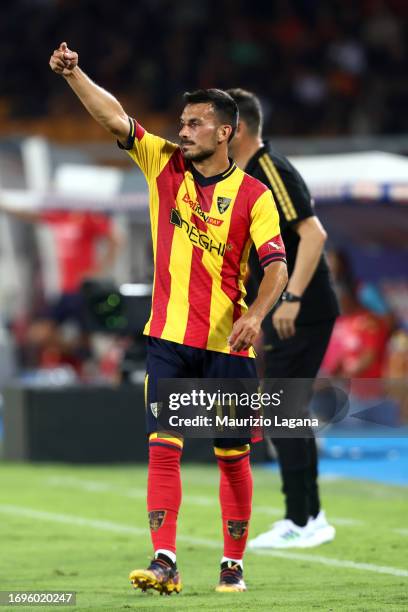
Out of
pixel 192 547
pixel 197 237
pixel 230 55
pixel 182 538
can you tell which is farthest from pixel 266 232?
pixel 230 55

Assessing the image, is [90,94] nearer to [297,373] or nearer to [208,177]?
[208,177]

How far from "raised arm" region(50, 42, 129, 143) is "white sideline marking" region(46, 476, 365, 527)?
3.78 m

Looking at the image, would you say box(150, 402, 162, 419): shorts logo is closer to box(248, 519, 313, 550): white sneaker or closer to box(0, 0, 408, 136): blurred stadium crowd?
box(248, 519, 313, 550): white sneaker

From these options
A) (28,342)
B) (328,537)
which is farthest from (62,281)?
(328,537)

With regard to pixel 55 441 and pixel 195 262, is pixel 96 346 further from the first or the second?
pixel 195 262

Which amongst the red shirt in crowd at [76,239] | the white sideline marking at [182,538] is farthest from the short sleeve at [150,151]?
the red shirt in crowd at [76,239]

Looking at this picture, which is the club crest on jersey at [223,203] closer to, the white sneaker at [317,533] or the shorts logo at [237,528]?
the shorts logo at [237,528]

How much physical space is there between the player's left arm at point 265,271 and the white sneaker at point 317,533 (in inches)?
88.7

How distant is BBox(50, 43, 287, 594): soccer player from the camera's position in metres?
5.85

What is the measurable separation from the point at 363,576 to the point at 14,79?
802 inches

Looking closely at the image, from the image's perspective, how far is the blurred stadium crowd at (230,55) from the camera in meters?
24.7

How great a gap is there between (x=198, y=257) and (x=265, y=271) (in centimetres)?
30

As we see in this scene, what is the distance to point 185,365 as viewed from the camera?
19.6ft

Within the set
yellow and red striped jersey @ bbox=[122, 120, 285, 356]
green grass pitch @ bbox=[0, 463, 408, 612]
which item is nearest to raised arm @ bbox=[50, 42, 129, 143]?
yellow and red striped jersey @ bbox=[122, 120, 285, 356]
